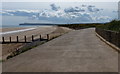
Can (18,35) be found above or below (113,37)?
below

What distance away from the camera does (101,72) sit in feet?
28.3

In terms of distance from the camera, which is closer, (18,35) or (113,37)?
(113,37)

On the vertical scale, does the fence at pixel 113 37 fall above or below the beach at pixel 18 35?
above

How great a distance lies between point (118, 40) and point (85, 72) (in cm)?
792

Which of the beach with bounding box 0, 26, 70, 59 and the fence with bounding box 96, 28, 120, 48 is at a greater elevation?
the fence with bounding box 96, 28, 120, 48

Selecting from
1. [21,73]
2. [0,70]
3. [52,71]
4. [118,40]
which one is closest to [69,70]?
[52,71]

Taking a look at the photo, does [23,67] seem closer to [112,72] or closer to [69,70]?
[69,70]

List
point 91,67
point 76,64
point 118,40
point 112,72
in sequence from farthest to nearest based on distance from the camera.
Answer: point 118,40
point 76,64
point 91,67
point 112,72

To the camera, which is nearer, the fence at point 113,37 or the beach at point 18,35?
the fence at point 113,37

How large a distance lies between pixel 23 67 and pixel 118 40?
8.08m

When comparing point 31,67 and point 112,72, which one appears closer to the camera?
point 112,72

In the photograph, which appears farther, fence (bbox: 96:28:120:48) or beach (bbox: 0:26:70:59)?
beach (bbox: 0:26:70:59)

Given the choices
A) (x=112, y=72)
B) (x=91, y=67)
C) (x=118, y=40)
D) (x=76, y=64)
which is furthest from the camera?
(x=118, y=40)

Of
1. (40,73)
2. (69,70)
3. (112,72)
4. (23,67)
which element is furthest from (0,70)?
(112,72)
